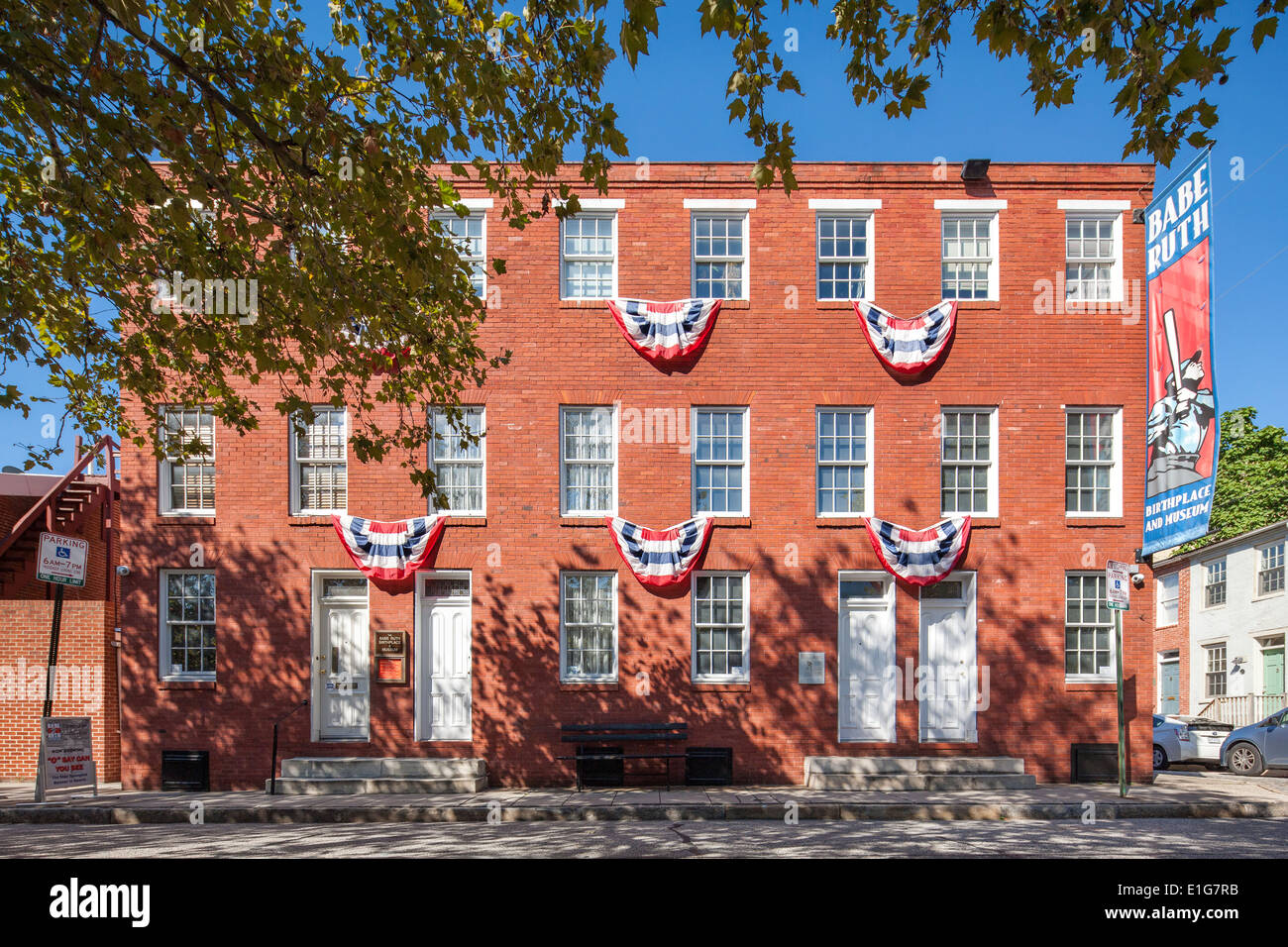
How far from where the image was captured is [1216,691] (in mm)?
28578

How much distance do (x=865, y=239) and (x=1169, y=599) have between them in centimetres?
2553

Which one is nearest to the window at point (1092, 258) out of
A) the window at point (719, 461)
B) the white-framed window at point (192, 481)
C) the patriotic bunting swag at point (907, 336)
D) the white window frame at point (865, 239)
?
the patriotic bunting swag at point (907, 336)

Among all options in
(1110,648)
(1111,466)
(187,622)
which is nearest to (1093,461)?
(1111,466)

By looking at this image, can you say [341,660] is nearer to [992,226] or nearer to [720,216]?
[720,216]

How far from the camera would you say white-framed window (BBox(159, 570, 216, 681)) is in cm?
1467

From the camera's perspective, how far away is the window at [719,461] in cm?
1487

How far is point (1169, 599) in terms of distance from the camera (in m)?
32.2

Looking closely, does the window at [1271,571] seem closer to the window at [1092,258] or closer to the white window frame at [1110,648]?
the white window frame at [1110,648]

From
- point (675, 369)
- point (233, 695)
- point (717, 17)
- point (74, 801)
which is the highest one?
point (717, 17)

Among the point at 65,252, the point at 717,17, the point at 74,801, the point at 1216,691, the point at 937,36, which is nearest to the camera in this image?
the point at 717,17
